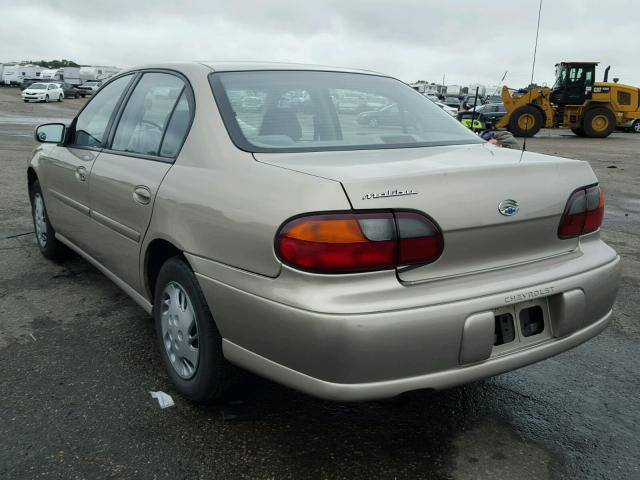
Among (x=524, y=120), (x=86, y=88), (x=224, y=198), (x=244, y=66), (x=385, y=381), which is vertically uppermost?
(x=244, y=66)

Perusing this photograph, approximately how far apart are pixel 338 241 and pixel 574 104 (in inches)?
993

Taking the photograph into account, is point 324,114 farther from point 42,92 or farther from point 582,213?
point 42,92

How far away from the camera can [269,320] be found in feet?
6.77

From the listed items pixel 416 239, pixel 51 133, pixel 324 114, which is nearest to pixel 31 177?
pixel 51 133

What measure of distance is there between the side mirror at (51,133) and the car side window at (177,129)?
1.60 m

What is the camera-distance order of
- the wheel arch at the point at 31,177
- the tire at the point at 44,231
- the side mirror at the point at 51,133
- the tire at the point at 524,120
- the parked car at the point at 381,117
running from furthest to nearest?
the tire at the point at 524,120 < the wheel arch at the point at 31,177 < the tire at the point at 44,231 < the side mirror at the point at 51,133 < the parked car at the point at 381,117

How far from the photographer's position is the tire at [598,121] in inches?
963

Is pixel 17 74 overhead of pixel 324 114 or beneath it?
beneath

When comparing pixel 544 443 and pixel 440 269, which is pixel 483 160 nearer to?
pixel 440 269

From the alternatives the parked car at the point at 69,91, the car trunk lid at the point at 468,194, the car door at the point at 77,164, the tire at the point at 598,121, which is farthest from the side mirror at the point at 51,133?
the parked car at the point at 69,91

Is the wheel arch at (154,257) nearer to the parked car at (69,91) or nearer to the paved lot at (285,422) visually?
the paved lot at (285,422)

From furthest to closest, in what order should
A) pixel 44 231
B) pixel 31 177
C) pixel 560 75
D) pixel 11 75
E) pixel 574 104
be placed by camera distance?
pixel 11 75 < pixel 574 104 < pixel 560 75 < pixel 31 177 < pixel 44 231

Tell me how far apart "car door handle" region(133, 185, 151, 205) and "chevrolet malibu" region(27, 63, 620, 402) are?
0.04ft

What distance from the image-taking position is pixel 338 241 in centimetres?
196
